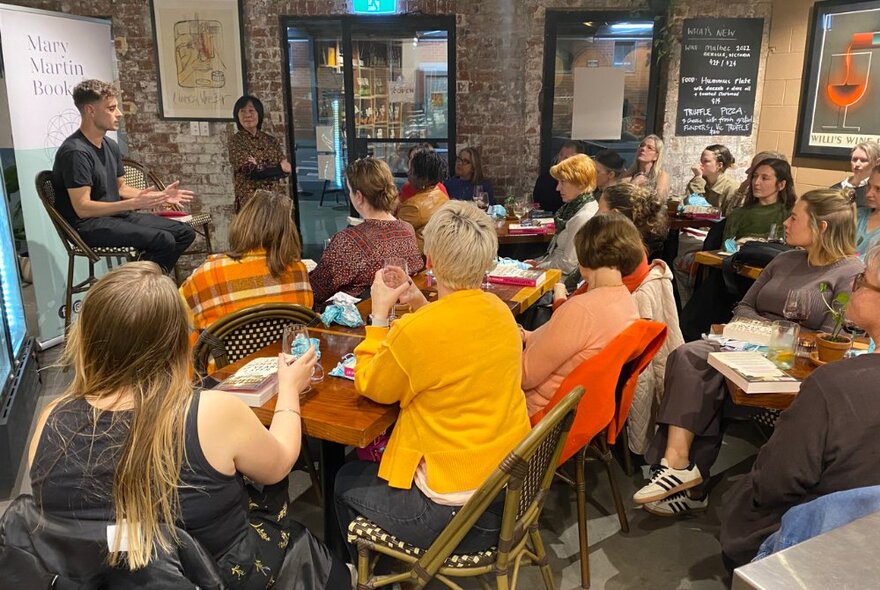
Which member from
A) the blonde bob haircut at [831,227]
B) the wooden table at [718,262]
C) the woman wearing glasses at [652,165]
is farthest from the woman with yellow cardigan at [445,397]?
the woman wearing glasses at [652,165]

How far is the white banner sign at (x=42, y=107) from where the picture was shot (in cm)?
419

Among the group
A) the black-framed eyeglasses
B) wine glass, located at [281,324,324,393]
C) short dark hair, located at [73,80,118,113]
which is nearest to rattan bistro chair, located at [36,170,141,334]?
short dark hair, located at [73,80,118,113]

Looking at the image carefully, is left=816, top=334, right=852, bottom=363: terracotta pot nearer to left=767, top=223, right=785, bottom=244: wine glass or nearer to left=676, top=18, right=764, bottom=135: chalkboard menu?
Answer: left=767, top=223, right=785, bottom=244: wine glass

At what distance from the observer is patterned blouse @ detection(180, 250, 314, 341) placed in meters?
2.53

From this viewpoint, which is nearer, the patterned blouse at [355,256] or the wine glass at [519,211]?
the patterned blouse at [355,256]

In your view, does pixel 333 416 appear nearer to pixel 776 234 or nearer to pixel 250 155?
pixel 776 234

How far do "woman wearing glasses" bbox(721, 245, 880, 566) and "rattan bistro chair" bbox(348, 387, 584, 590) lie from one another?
0.54m

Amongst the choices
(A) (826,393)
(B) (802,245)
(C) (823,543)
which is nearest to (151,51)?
(B) (802,245)

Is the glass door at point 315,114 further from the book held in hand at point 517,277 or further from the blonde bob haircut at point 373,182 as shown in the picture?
the book held in hand at point 517,277

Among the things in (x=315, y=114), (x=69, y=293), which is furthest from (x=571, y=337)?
(x=315, y=114)

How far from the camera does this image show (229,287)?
8.37 feet

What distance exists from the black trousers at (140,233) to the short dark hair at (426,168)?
157 centimetres

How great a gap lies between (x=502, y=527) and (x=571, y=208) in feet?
8.79

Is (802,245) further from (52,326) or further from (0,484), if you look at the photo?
(52,326)
